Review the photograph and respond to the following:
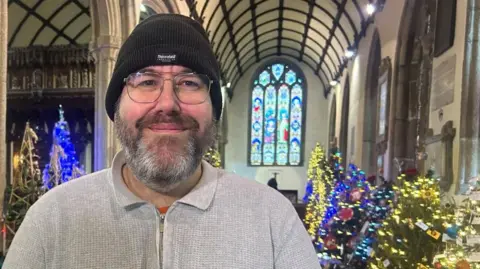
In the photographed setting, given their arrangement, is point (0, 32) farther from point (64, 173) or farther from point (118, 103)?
point (64, 173)

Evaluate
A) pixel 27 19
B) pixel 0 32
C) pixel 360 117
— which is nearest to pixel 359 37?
pixel 360 117

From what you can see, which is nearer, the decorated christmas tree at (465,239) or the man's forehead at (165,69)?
the man's forehead at (165,69)

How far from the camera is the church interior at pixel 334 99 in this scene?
4.59m

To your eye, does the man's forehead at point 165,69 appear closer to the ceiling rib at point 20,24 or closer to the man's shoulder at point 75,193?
the man's shoulder at point 75,193

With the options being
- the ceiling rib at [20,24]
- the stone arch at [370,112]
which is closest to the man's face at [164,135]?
the stone arch at [370,112]

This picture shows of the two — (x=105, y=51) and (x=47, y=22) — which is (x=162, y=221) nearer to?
(x=105, y=51)

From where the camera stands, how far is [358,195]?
6.44 m

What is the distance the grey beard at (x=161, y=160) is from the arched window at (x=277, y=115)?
73.0ft

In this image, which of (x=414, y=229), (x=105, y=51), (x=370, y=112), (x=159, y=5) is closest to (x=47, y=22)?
(x=159, y=5)

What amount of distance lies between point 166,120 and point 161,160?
0.09 m

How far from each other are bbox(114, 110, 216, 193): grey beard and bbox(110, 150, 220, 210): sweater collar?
1.6 inches

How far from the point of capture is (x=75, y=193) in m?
1.06

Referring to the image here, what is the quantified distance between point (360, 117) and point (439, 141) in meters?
6.84

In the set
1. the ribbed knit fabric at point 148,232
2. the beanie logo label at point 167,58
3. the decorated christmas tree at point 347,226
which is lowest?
the decorated christmas tree at point 347,226
